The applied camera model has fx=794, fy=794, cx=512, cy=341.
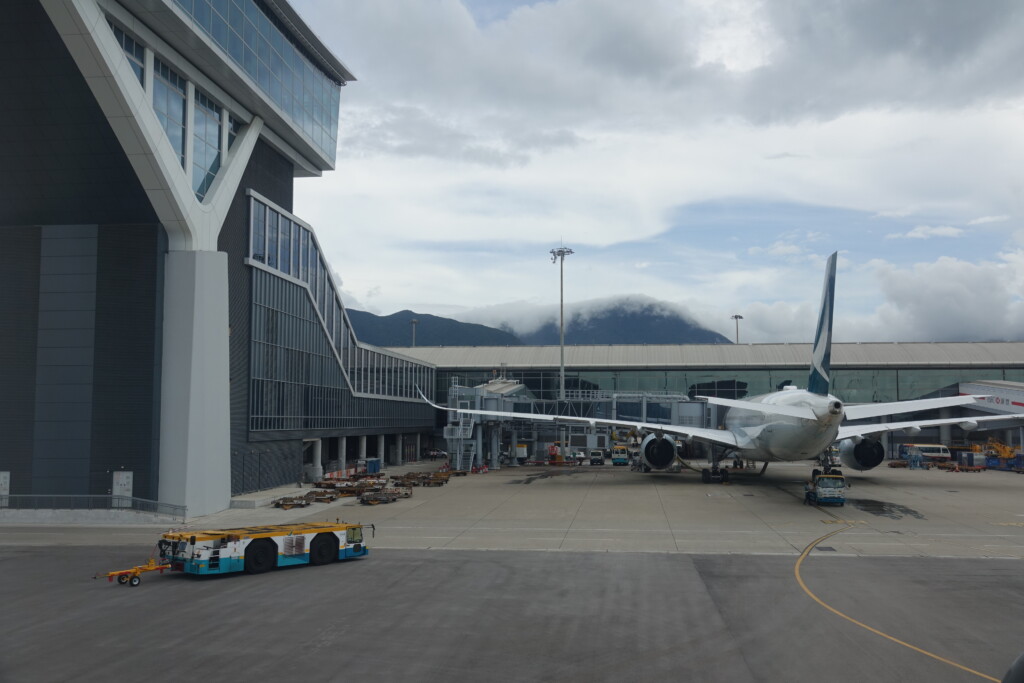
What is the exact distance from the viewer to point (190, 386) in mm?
37219

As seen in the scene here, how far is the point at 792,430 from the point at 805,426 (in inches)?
78.0

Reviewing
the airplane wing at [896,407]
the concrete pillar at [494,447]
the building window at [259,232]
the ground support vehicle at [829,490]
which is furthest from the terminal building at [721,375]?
the ground support vehicle at [829,490]

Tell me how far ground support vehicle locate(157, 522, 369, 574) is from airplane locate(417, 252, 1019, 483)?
14.9m

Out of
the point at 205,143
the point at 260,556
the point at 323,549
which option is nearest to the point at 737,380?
the point at 205,143

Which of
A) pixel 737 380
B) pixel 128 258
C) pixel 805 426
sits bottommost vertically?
pixel 805 426

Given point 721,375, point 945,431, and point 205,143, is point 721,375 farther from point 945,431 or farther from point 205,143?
point 205,143

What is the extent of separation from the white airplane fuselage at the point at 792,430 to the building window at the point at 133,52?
34.0 m

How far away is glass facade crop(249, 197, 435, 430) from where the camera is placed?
4588cm

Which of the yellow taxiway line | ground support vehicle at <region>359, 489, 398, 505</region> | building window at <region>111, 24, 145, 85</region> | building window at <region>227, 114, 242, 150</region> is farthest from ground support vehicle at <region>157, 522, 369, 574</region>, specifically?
building window at <region>227, 114, 242, 150</region>

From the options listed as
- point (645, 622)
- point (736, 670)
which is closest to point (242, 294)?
point (645, 622)

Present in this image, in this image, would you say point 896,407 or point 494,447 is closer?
point 896,407

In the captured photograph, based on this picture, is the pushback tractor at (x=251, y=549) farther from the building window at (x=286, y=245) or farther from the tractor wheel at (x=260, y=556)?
the building window at (x=286, y=245)

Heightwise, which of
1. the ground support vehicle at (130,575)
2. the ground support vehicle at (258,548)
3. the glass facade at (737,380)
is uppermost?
the glass facade at (737,380)

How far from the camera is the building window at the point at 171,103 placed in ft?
121
